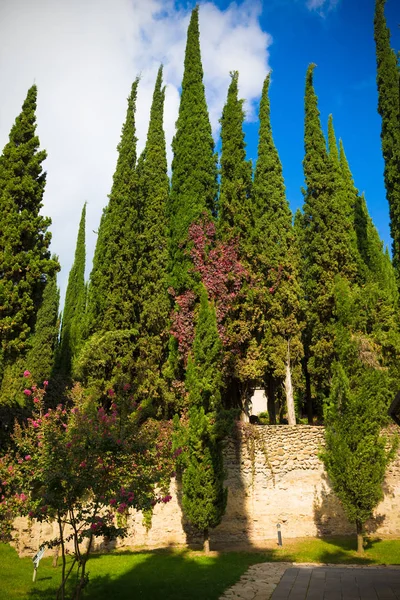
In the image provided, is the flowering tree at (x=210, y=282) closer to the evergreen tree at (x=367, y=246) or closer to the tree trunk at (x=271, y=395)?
the tree trunk at (x=271, y=395)

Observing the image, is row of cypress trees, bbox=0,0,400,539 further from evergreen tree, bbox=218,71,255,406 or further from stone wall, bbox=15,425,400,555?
stone wall, bbox=15,425,400,555

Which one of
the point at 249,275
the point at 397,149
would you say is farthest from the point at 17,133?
the point at 397,149

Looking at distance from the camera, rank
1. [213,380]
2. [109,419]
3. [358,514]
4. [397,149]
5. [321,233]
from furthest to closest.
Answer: [321,233], [397,149], [213,380], [358,514], [109,419]

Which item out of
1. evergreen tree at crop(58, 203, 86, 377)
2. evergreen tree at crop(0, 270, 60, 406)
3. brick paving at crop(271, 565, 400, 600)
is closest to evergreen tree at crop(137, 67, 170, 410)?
brick paving at crop(271, 565, 400, 600)

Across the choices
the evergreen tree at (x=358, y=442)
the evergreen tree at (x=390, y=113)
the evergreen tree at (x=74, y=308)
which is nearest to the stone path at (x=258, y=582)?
the evergreen tree at (x=358, y=442)

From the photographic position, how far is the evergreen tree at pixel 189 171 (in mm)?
20844

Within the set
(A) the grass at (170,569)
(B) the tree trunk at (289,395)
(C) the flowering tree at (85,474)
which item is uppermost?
(B) the tree trunk at (289,395)

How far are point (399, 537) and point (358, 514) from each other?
10.7 ft

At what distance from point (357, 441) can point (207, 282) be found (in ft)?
30.3

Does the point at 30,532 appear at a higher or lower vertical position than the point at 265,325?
lower

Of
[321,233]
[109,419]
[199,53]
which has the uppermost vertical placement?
[199,53]

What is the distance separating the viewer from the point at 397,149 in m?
19.4

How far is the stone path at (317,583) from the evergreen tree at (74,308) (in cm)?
2177

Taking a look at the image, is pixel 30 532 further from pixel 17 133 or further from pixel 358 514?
pixel 17 133
